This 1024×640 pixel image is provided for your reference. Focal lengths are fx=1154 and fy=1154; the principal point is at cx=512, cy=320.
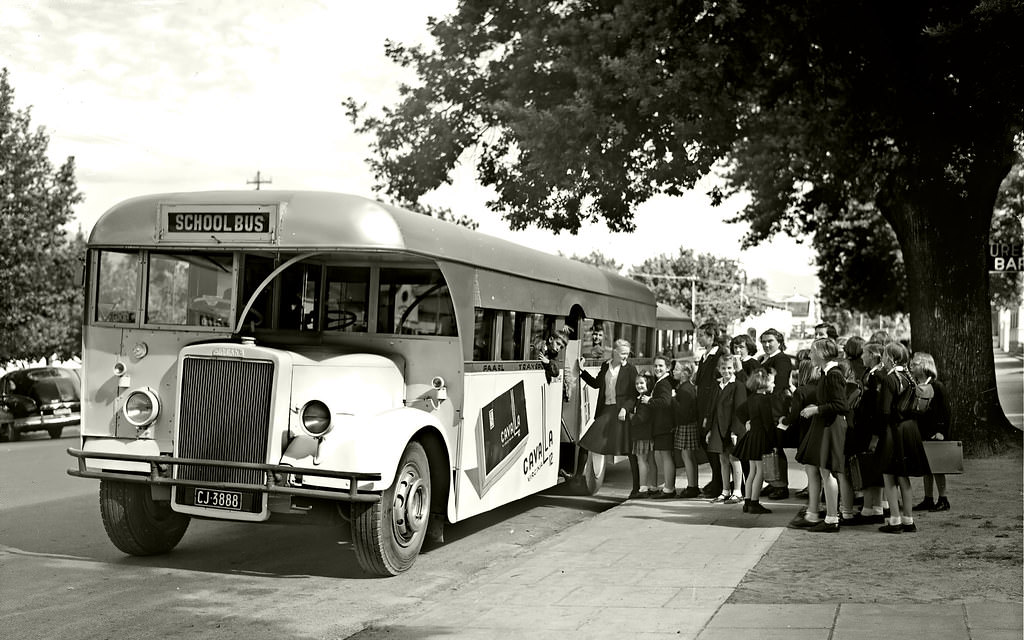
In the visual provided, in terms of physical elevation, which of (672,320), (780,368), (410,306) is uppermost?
(672,320)

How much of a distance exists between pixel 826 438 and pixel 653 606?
3433 mm

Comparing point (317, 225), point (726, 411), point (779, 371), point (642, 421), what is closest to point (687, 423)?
point (642, 421)

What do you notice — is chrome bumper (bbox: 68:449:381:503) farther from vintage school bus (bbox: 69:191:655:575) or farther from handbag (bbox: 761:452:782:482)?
handbag (bbox: 761:452:782:482)

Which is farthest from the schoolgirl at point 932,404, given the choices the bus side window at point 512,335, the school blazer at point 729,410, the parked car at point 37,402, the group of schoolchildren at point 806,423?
the parked car at point 37,402

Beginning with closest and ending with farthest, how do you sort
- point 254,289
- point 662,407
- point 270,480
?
point 270,480, point 254,289, point 662,407

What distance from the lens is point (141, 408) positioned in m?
8.55

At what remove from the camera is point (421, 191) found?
781 inches

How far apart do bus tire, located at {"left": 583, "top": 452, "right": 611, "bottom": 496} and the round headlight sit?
565 centimetres

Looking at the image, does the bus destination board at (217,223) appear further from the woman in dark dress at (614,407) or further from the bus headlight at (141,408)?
the woman in dark dress at (614,407)

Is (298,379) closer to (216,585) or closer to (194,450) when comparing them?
(194,450)

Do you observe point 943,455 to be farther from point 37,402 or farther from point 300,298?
point 37,402

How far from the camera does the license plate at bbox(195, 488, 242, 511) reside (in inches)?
317

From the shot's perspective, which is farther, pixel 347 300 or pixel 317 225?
pixel 347 300

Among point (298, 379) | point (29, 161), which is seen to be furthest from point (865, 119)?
point (29, 161)
